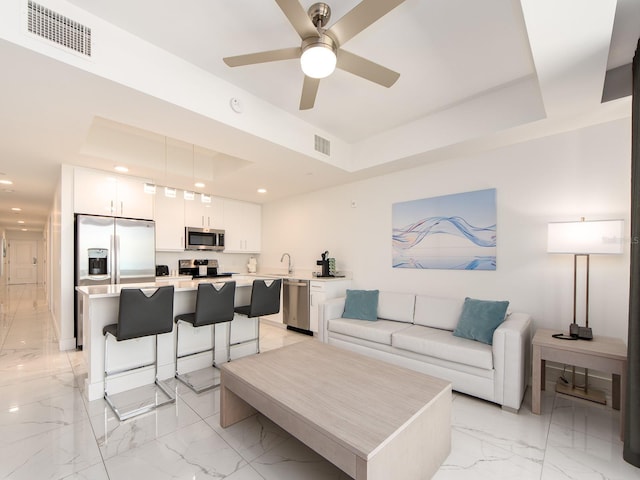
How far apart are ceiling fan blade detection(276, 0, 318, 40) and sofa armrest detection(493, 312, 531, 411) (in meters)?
2.68

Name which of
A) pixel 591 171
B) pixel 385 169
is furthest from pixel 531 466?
pixel 385 169

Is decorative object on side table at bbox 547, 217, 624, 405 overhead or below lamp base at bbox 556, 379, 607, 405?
overhead

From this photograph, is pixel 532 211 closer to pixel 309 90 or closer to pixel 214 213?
pixel 309 90

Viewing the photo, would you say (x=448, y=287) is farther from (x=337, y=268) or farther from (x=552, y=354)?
(x=337, y=268)

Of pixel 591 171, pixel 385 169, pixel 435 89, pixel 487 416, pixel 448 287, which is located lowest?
pixel 487 416

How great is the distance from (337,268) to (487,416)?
2924 millimetres

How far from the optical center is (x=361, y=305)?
3.83m

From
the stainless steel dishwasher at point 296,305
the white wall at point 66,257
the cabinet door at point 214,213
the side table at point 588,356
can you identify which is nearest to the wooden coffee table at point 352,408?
the side table at point 588,356

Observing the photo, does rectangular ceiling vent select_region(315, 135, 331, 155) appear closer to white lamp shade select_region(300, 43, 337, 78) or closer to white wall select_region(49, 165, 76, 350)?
white lamp shade select_region(300, 43, 337, 78)

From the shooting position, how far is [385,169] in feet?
13.2

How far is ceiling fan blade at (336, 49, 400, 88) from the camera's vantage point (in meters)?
1.87

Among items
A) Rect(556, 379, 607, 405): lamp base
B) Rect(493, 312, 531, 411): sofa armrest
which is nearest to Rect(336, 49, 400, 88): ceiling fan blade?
Rect(493, 312, 531, 411): sofa armrest

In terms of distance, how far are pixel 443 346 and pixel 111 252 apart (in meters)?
4.39

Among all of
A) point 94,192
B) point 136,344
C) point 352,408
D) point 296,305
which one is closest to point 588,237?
point 352,408
